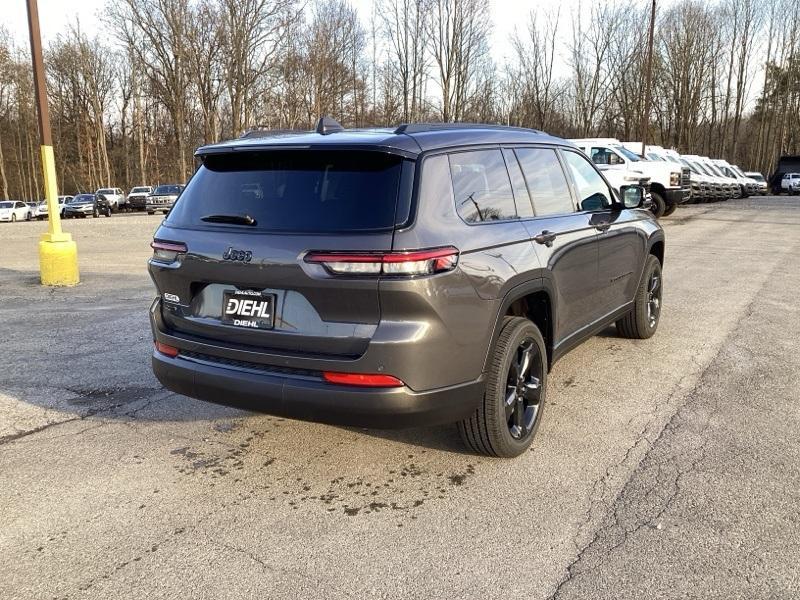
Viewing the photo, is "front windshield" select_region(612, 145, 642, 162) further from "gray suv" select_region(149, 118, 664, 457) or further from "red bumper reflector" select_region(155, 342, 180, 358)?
"red bumper reflector" select_region(155, 342, 180, 358)

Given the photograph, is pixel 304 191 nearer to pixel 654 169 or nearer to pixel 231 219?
pixel 231 219

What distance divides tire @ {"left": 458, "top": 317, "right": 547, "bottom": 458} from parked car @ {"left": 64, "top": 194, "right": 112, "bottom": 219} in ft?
136

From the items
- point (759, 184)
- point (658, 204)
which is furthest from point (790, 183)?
point (658, 204)

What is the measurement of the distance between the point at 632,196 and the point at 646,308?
3.79 feet

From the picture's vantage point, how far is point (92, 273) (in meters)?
10.8

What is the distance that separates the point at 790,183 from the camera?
148 ft

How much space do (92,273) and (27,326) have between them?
4.07m

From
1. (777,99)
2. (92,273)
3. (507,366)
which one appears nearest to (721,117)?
(777,99)

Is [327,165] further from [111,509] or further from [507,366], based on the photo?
[111,509]

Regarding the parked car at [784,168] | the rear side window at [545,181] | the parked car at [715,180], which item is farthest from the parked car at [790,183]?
the rear side window at [545,181]

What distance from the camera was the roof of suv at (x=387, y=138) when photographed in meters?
3.09

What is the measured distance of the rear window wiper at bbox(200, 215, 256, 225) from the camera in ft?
10.6

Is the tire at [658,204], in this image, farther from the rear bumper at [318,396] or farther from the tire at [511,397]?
the rear bumper at [318,396]

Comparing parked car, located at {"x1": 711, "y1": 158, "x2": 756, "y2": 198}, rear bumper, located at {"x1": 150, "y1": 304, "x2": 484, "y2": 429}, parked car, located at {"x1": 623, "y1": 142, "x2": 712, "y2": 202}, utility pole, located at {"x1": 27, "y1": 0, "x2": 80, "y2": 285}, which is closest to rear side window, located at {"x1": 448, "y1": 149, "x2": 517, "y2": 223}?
rear bumper, located at {"x1": 150, "y1": 304, "x2": 484, "y2": 429}
